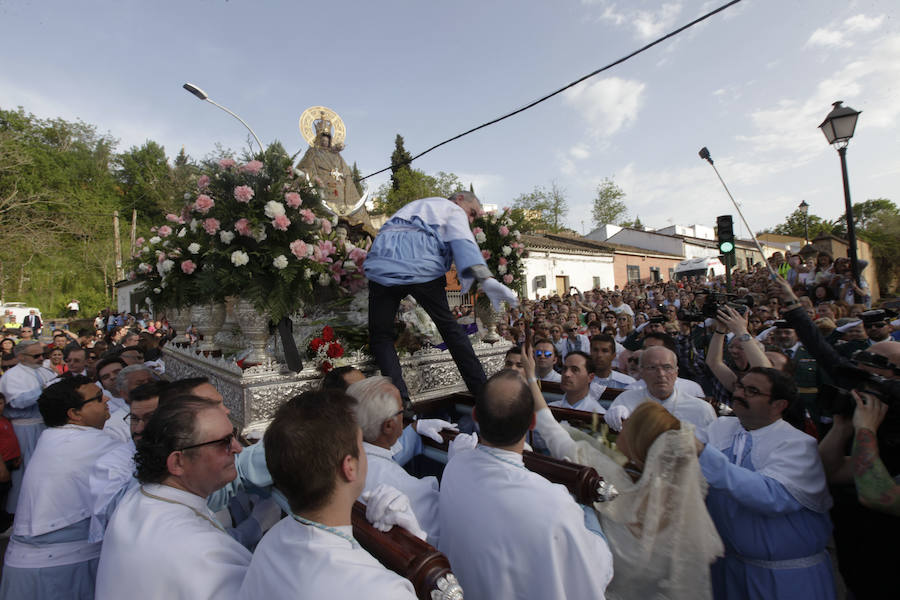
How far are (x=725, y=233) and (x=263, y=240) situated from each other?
24.3ft

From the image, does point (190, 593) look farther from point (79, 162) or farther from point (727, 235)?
point (79, 162)

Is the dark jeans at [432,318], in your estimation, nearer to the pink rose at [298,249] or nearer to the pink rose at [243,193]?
the pink rose at [298,249]

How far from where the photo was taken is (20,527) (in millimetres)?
2596

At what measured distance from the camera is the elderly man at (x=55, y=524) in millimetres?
2576

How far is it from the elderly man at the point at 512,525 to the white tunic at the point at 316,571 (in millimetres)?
514

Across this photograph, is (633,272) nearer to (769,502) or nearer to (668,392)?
(668,392)

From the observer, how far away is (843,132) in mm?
5984

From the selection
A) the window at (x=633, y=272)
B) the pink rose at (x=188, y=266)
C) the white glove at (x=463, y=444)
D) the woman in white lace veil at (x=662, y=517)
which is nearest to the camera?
the woman in white lace veil at (x=662, y=517)


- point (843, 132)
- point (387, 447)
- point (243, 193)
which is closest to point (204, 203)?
point (243, 193)

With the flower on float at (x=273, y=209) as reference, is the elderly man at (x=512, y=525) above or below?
below

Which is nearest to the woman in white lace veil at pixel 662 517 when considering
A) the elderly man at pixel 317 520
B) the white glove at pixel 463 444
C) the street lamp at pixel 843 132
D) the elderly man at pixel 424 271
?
the white glove at pixel 463 444

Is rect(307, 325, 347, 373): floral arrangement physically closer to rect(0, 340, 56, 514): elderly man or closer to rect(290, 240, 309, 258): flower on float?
rect(290, 240, 309, 258): flower on float

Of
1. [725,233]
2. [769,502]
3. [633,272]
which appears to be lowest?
[769,502]

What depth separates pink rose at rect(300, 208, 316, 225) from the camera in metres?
4.11
